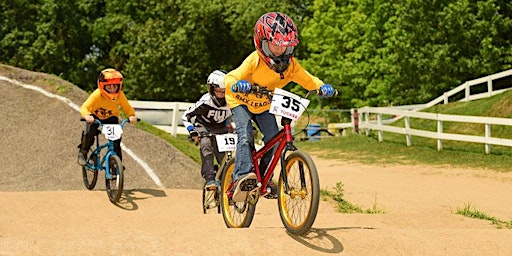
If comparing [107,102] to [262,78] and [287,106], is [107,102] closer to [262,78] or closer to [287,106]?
[262,78]

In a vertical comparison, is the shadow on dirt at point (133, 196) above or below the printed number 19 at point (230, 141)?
below

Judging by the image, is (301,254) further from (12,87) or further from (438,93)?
(438,93)

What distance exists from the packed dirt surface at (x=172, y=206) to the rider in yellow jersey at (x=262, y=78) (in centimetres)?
63

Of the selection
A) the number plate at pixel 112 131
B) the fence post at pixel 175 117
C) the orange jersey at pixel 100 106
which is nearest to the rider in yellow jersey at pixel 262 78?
the number plate at pixel 112 131

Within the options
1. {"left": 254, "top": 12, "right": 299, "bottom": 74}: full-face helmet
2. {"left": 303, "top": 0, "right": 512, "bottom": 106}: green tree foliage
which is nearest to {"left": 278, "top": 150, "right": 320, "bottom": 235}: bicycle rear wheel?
{"left": 254, "top": 12, "right": 299, "bottom": 74}: full-face helmet

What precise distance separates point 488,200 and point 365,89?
102ft

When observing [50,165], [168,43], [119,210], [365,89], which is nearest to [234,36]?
[168,43]

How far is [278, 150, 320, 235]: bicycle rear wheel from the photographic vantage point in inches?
234

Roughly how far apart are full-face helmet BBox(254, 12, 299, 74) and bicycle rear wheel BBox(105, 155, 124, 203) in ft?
13.6

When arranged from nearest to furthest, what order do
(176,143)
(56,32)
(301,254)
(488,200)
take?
(301,254)
(488,200)
(176,143)
(56,32)

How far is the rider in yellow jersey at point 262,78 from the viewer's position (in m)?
6.56

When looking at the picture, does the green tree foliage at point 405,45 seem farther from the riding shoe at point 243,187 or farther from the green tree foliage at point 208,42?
the riding shoe at point 243,187

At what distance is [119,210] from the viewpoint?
32.8ft

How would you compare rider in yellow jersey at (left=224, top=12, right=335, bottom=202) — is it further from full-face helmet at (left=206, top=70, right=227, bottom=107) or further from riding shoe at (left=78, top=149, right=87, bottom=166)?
riding shoe at (left=78, top=149, right=87, bottom=166)
